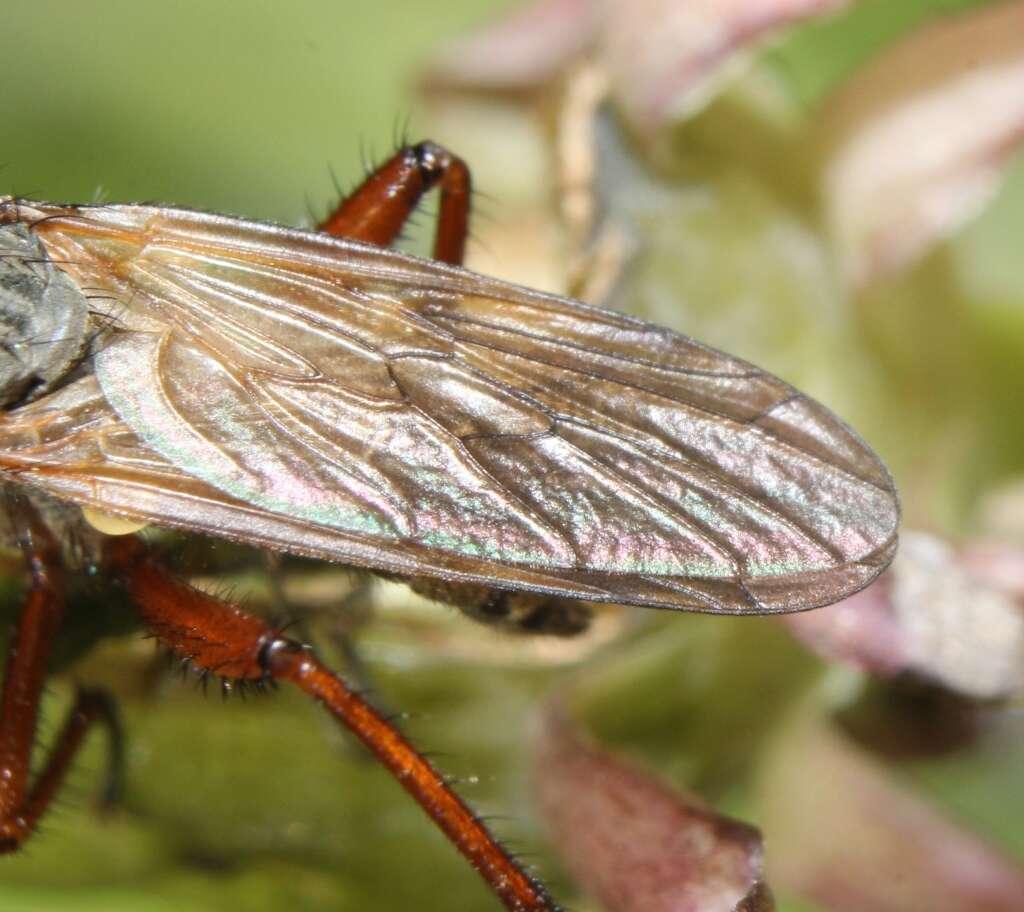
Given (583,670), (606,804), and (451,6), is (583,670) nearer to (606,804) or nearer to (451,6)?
(606,804)

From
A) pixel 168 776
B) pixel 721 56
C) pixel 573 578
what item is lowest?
pixel 168 776

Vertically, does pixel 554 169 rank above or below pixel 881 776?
above

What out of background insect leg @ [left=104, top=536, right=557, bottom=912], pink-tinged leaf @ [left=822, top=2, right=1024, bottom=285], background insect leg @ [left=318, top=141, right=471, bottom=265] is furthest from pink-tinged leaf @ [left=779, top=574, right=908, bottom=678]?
background insect leg @ [left=318, top=141, right=471, bottom=265]

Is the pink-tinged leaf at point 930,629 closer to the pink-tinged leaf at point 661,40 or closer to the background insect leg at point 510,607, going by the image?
the background insect leg at point 510,607

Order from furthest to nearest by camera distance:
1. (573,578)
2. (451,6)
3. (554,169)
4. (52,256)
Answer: (451,6)
(554,169)
(52,256)
(573,578)

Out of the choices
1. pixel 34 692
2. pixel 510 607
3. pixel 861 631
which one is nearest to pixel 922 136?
pixel 861 631

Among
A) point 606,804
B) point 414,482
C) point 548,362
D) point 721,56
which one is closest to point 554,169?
point 721,56
